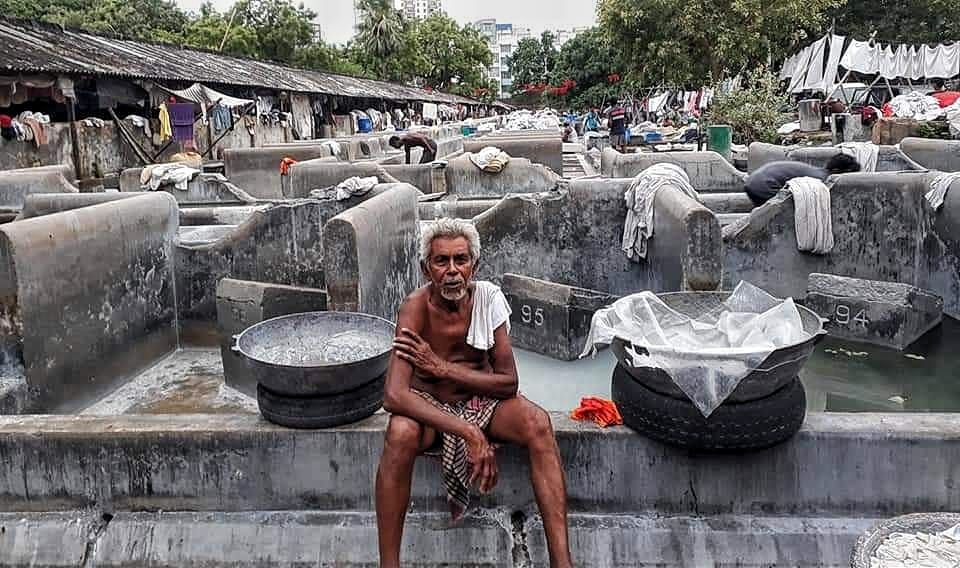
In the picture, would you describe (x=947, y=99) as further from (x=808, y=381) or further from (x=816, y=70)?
(x=808, y=381)

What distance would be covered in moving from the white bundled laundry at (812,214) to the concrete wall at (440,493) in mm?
4529

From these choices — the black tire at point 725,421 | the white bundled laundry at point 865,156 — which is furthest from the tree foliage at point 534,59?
the black tire at point 725,421

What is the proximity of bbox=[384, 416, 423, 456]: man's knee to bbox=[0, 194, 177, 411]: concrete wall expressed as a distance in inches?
131

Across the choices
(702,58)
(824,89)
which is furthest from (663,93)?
(702,58)

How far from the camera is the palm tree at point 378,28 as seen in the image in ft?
176

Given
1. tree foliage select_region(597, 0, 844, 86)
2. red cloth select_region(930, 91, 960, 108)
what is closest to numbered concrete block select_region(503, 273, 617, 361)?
tree foliage select_region(597, 0, 844, 86)

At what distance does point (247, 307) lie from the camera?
628 centimetres

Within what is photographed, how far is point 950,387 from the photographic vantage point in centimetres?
593

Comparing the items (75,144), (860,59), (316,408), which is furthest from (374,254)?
(860,59)

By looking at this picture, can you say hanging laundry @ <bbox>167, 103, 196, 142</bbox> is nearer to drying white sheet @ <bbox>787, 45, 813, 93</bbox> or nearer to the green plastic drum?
the green plastic drum

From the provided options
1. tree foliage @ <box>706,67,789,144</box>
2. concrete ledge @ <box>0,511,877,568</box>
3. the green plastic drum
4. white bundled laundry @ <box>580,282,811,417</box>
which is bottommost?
concrete ledge @ <box>0,511,877,568</box>

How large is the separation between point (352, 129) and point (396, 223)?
2541 cm

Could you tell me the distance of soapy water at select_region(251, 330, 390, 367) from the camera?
383cm

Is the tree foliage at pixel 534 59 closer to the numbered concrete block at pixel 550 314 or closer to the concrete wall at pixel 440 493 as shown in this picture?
the numbered concrete block at pixel 550 314
